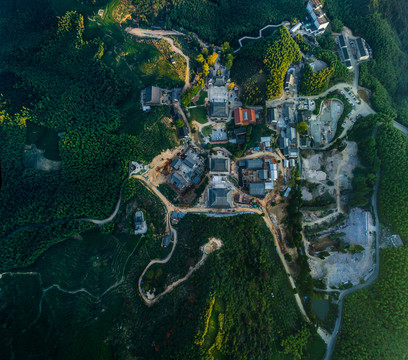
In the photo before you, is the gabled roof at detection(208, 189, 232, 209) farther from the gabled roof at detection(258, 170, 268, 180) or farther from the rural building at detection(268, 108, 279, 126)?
the rural building at detection(268, 108, 279, 126)

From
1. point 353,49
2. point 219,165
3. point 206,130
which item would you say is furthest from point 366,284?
point 353,49

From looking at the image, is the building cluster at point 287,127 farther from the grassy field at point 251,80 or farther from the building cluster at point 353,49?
the building cluster at point 353,49

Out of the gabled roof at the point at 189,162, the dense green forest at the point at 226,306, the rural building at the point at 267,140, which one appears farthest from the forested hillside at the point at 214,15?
the dense green forest at the point at 226,306

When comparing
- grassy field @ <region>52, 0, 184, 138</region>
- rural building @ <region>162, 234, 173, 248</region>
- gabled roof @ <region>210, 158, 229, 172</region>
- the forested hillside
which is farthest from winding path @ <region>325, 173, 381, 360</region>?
grassy field @ <region>52, 0, 184, 138</region>

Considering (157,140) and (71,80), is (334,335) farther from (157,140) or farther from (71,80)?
(71,80)

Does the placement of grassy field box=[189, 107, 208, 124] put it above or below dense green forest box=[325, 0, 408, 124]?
below

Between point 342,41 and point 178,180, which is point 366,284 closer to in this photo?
point 178,180

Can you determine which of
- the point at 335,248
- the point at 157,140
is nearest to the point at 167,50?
the point at 157,140
